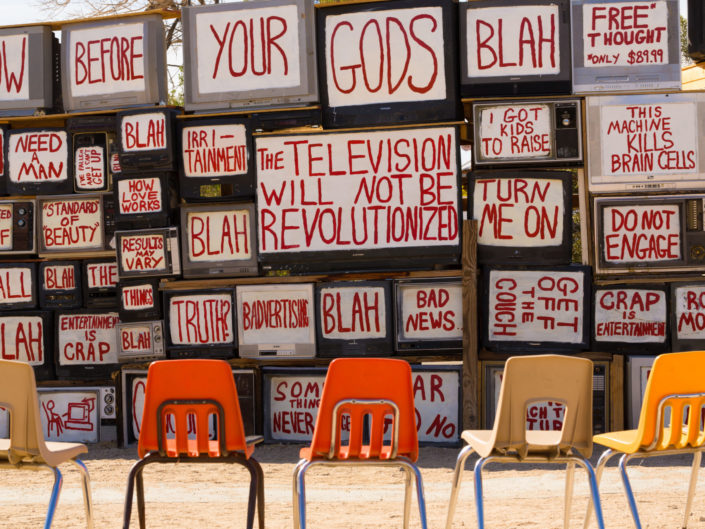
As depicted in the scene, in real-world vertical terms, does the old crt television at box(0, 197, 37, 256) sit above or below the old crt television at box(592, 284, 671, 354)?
above

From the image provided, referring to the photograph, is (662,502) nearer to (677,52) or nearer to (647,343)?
(647,343)

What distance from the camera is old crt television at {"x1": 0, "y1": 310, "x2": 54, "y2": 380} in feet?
32.7

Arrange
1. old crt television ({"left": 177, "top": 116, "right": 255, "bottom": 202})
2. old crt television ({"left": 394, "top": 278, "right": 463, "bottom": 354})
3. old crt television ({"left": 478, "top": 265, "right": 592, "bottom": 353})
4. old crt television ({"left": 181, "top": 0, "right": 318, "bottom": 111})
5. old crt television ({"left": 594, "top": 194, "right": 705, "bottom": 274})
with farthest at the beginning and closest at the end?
old crt television ({"left": 177, "top": 116, "right": 255, "bottom": 202}), old crt television ({"left": 181, "top": 0, "right": 318, "bottom": 111}), old crt television ({"left": 394, "top": 278, "right": 463, "bottom": 354}), old crt television ({"left": 478, "top": 265, "right": 592, "bottom": 353}), old crt television ({"left": 594, "top": 194, "right": 705, "bottom": 274})

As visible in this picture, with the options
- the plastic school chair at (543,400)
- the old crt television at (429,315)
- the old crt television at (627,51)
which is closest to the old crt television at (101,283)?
the old crt television at (429,315)

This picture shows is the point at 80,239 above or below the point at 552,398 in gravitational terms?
above

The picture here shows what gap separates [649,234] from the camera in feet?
28.8

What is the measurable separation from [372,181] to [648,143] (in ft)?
8.08

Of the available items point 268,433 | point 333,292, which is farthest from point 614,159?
point 268,433

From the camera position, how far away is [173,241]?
31.0 ft

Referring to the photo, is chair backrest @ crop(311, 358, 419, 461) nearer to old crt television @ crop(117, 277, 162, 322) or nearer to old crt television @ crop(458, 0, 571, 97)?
old crt television @ crop(458, 0, 571, 97)

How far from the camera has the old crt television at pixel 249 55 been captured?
9133 millimetres

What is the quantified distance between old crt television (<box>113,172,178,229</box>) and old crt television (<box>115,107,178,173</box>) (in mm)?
100

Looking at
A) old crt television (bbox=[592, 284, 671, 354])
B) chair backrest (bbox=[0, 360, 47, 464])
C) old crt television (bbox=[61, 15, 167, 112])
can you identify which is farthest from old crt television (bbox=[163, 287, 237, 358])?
chair backrest (bbox=[0, 360, 47, 464])

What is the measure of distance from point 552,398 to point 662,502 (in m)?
2.43
